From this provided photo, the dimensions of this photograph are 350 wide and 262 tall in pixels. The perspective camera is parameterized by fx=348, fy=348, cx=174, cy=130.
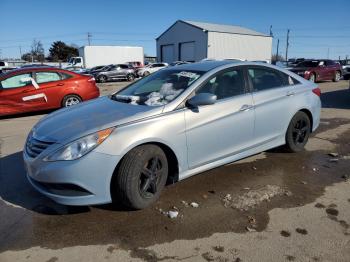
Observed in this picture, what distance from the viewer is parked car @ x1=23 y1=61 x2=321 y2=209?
333cm

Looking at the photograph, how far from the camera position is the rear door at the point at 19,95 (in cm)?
925

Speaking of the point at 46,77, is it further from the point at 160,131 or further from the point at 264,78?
the point at 160,131

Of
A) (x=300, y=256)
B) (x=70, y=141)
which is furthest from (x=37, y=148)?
(x=300, y=256)

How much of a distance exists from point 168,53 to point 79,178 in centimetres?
5183

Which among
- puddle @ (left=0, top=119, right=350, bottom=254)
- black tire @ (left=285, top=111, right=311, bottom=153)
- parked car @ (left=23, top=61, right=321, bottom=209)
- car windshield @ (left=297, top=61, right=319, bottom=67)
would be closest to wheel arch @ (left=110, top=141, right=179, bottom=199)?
parked car @ (left=23, top=61, right=321, bottom=209)

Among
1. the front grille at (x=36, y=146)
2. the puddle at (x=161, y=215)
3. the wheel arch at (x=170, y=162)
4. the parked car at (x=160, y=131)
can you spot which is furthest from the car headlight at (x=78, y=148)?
the puddle at (x=161, y=215)

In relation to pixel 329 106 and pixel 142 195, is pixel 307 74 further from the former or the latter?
pixel 142 195

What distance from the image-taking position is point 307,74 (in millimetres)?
19078

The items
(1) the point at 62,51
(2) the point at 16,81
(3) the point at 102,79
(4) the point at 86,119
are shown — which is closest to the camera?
(4) the point at 86,119

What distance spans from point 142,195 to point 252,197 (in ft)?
4.27

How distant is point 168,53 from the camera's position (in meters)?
53.6

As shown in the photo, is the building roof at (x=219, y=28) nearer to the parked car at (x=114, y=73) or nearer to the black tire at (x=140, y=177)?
the parked car at (x=114, y=73)

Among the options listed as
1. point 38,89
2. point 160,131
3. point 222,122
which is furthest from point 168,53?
point 160,131

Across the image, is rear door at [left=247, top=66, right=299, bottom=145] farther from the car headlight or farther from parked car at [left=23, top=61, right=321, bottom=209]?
the car headlight
